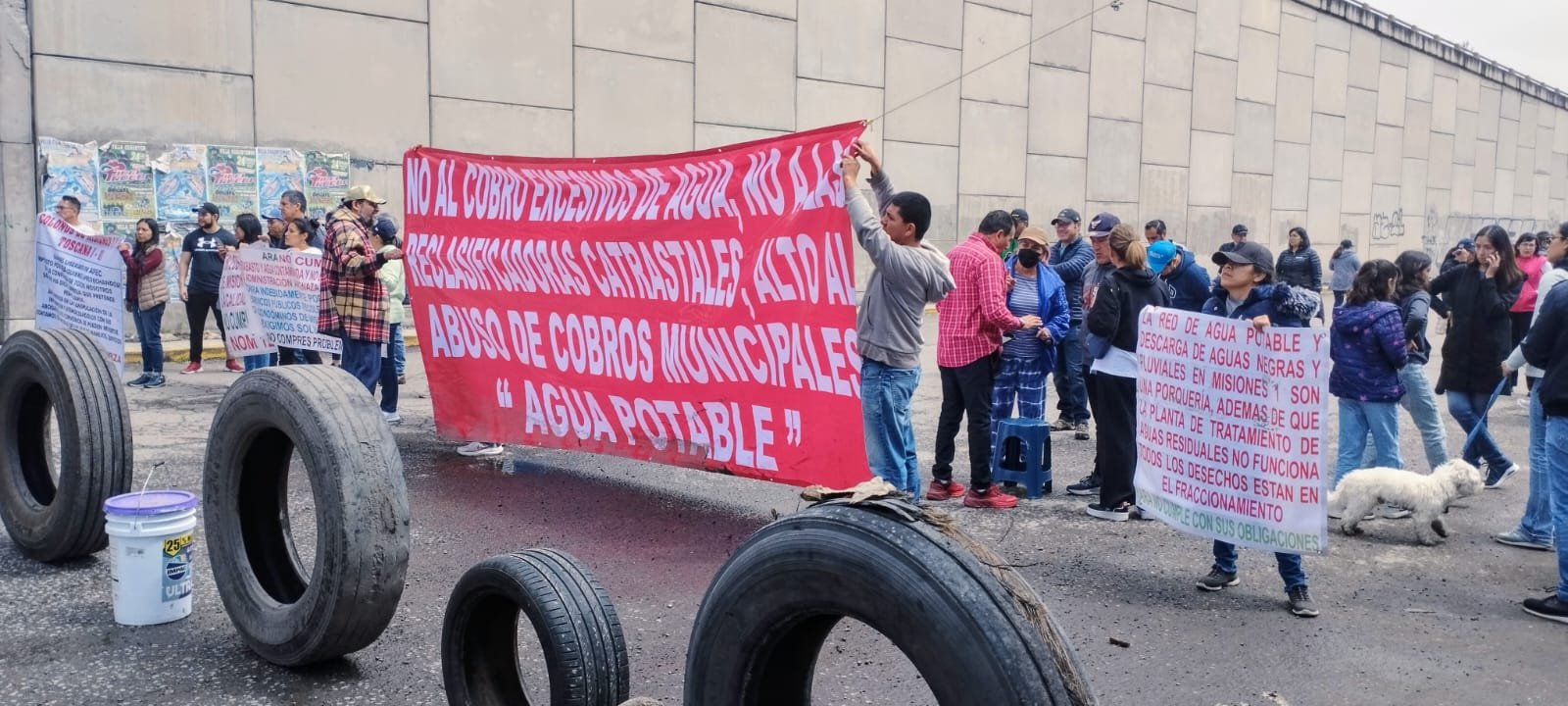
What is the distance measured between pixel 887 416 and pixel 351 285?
175 inches

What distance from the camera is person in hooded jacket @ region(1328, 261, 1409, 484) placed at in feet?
23.5

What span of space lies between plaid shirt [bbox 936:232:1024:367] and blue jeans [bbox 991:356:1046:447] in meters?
1.09

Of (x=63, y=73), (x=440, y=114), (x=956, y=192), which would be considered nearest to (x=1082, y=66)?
(x=956, y=192)

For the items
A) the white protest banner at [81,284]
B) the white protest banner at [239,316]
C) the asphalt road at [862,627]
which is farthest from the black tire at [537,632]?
the white protest banner at [239,316]

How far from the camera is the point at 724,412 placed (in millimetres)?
7109

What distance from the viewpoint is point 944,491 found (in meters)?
7.86

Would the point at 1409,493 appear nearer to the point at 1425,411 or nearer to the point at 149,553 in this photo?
the point at 1425,411

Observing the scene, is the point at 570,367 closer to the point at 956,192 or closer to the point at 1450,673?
the point at 1450,673

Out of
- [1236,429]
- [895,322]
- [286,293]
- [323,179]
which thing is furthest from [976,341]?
[323,179]

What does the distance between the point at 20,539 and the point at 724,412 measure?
3756 mm

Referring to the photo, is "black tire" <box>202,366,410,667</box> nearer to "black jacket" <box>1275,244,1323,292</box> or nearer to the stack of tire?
the stack of tire

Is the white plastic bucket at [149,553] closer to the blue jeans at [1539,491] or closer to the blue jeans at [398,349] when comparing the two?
the blue jeans at [398,349]

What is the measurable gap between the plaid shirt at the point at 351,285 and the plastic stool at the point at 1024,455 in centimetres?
472

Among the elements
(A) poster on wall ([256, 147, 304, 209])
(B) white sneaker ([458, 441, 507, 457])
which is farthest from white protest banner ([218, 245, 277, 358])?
(A) poster on wall ([256, 147, 304, 209])
